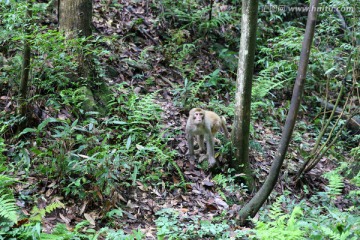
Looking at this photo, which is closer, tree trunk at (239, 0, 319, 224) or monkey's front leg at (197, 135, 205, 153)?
tree trunk at (239, 0, 319, 224)

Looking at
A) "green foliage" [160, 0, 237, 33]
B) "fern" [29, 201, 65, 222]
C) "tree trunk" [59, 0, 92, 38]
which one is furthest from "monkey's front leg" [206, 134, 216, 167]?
Result: "green foliage" [160, 0, 237, 33]

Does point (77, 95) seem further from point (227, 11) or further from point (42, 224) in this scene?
point (227, 11)

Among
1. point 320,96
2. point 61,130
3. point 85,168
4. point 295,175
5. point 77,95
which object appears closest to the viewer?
point 85,168

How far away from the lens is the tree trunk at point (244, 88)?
695 centimetres

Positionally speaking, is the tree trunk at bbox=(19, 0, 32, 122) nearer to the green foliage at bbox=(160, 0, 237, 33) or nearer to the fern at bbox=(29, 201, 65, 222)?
the fern at bbox=(29, 201, 65, 222)

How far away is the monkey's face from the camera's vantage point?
24.7 ft

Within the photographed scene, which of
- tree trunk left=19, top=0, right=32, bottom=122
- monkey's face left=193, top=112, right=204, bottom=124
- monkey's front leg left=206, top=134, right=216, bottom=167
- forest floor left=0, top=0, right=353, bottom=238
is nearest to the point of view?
forest floor left=0, top=0, right=353, bottom=238

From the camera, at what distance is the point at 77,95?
736cm

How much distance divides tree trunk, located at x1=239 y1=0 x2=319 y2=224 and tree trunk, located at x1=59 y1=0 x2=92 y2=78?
3.91m

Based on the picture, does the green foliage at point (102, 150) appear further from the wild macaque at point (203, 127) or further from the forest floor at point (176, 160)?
the wild macaque at point (203, 127)

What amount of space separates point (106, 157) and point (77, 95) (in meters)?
1.86

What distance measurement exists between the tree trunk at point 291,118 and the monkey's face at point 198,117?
1.77m

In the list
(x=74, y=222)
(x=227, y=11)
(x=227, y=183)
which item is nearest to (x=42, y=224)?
(x=74, y=222)

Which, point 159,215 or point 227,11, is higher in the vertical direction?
Result: point 227,11
